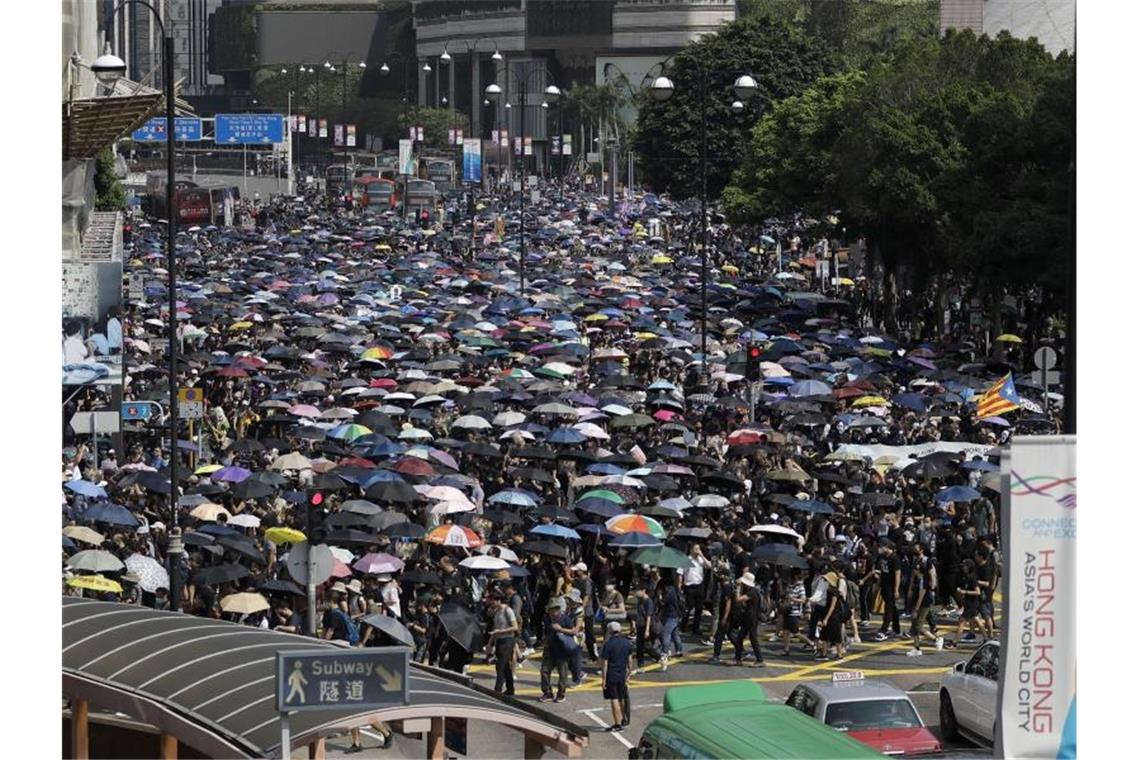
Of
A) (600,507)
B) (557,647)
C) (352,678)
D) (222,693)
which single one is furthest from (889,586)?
(352,678)

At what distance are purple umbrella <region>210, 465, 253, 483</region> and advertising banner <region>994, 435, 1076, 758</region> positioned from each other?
62.2 ft

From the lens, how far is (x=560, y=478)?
32.9 meters

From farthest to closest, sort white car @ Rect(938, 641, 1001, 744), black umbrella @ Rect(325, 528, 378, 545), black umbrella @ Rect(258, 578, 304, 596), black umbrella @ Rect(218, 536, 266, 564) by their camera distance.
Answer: black umbrella @ Rect(325, 528, 378, 545) < black umbrella @ Rect(218, 536, 266, 564) < black umbrella @ Rect(258, 578, 304, 596) < white car @ Rect(938, 641, 1001, 744)

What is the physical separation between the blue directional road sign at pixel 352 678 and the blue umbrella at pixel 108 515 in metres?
14.4

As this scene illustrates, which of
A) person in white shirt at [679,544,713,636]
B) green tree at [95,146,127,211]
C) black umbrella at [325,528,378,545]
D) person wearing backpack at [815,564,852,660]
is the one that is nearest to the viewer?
person wearing backpack at [815,564,852,660]

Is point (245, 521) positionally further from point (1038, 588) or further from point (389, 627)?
point (1038, 588)

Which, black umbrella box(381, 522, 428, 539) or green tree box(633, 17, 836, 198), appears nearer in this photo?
black umbrella box(381, 522, 428, 539)

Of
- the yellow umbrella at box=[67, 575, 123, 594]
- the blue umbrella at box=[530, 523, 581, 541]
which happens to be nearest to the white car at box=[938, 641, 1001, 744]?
the blue umbrella at box=[530, 523, 581, 541]

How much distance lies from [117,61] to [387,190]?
8989cm

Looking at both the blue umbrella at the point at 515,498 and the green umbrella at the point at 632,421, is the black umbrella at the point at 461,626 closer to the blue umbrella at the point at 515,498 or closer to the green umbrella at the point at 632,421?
the blue umbrella at the point at 515,498

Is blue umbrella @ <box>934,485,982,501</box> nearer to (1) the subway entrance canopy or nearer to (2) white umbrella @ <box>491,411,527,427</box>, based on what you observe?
(2) white umbrella @ <box>491,411,527,427</box>

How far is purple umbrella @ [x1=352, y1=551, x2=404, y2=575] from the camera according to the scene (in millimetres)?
24062

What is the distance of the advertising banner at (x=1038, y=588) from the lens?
12.3 meters
